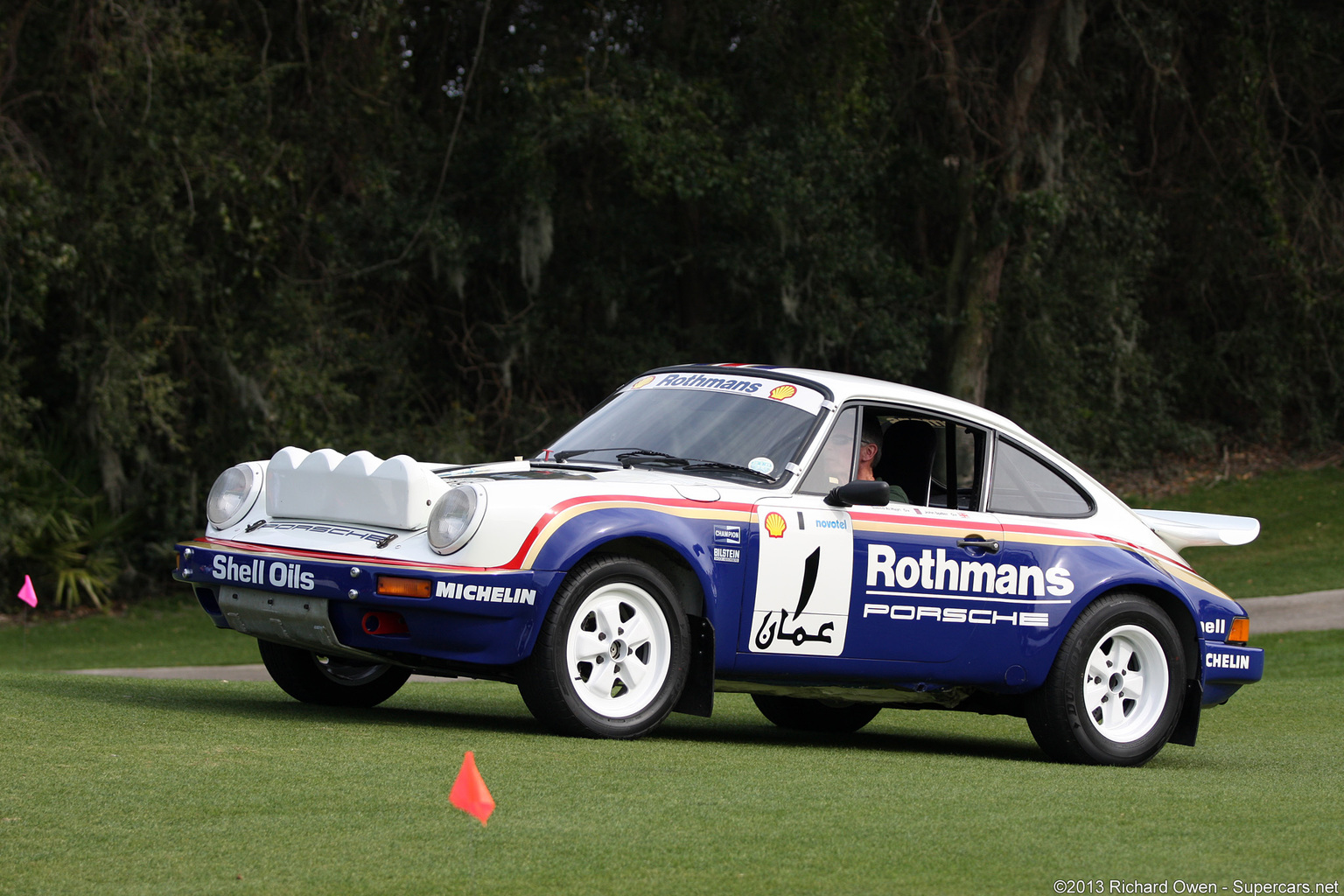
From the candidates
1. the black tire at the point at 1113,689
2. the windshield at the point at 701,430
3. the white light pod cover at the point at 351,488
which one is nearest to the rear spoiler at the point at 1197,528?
the black tire at the point at 1113,689

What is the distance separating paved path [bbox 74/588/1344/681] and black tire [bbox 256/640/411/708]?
6930 millimetres

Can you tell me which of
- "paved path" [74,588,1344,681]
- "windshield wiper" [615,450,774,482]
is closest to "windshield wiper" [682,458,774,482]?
"windshield wiper" [615,450,774,482]

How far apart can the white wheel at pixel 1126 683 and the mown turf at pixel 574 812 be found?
1.02 ft

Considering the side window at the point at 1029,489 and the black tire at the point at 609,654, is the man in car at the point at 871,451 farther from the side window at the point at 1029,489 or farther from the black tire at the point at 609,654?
the black tire at the point at 609,654

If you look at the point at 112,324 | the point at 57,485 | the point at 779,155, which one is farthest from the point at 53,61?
the point at 779,155

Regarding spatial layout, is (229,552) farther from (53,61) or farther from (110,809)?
(53,61)

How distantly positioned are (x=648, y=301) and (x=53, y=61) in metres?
10.3

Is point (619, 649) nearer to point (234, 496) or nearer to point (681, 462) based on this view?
point (681, 462)

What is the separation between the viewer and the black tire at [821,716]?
9.12m

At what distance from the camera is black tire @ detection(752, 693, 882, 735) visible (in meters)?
9.12

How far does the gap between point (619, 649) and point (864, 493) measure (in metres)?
1.27

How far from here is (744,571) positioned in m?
7.06

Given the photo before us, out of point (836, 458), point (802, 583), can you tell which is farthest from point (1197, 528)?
point (802, 583)

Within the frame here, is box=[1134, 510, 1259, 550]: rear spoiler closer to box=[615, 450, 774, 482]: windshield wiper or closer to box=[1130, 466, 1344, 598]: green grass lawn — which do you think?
box=[615, 450, 774, 482]: windshield wiper
